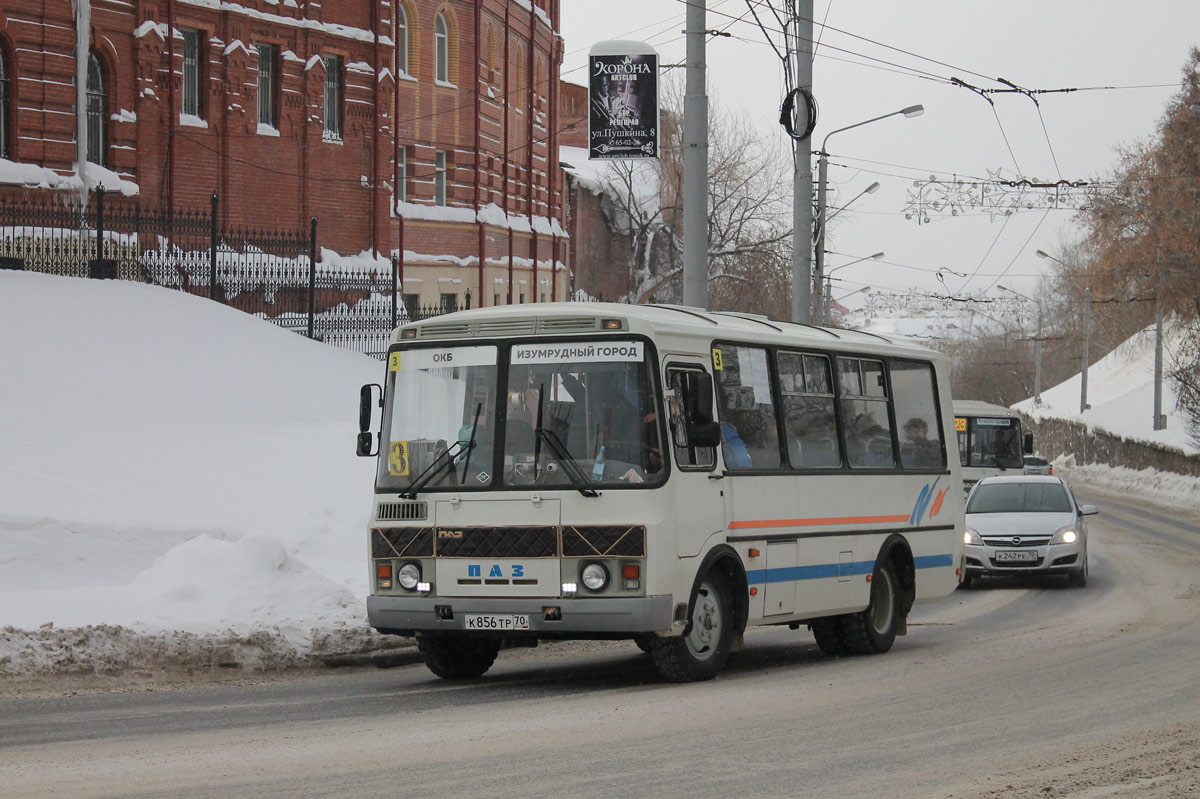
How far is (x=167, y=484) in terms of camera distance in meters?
15.6

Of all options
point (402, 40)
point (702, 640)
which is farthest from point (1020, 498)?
point (402, 40)

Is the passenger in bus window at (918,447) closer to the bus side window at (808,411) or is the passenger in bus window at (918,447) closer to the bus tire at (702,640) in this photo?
the bus side window at (808,411)

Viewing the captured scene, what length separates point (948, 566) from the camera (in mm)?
15664

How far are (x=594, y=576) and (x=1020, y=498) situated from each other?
45.8 ft

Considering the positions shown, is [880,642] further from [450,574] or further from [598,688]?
[450,574]

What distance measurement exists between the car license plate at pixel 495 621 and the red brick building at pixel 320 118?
→ 2518 centimetres

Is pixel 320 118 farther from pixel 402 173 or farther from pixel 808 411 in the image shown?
pixel 808 411

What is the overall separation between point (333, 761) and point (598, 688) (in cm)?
353

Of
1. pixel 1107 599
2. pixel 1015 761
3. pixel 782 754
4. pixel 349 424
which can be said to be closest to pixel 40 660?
pixel 782 754

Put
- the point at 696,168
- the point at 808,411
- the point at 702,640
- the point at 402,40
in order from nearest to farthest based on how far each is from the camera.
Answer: the point at 702,640, the point at 808,411, the point at 696,168, the point at 402,40

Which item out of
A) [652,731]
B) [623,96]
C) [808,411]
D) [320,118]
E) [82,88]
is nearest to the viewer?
[652,731]

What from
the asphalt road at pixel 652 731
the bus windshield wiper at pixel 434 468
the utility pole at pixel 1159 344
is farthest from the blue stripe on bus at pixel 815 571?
the utility pole at pixel 1159 344

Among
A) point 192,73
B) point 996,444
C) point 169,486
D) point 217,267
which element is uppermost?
point 192,73

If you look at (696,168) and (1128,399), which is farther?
(1128,399)
